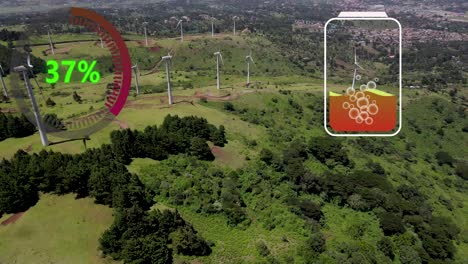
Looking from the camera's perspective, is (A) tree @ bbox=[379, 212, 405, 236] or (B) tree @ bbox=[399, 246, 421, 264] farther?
(A) tree @ bbox=[379, 212, 405, 236]

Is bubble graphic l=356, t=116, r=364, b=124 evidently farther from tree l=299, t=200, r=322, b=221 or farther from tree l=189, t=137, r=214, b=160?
tree l=189, t=137, r=214, b=160

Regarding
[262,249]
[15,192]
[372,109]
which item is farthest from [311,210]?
[15,192]

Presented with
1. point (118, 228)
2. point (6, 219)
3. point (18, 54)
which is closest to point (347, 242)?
point (118, 228)

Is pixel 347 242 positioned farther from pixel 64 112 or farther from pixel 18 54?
pixel 64 112

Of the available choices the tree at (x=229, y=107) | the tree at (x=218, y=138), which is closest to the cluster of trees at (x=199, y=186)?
the tree at (x=218, y=138)

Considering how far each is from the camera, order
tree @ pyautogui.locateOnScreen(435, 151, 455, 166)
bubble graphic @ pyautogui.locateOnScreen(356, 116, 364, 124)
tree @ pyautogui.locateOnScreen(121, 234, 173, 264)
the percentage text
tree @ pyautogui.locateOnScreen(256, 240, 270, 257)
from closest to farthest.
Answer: the percentage text < bubble graphic @ pyautogui.locateOnScreen(356, 116, 364, 124) < tree @ pyautogui.locateOnScreen(121, 234, 173, 264) < tree @ pyautogui.locateOnScreen(256, 240, 270, 257) < tree @ pyautogui.locateOnScreen(435, 151, 455, 166)

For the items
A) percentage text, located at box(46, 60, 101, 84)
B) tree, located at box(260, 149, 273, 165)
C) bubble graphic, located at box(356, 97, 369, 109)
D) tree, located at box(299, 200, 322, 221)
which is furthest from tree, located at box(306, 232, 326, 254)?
percentage text, located at box(46, 60, 101, 84)
